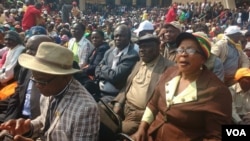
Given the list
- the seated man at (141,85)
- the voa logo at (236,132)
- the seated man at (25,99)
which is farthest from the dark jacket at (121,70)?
the voa logo at (236,132)

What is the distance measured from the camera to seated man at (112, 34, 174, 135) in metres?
4.29

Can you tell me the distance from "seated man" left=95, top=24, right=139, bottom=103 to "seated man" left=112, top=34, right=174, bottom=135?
43 centimetres

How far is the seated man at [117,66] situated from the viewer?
197 inches

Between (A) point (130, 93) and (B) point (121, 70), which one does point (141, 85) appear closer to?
(A) point (130, 93)

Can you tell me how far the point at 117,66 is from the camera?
510 cm

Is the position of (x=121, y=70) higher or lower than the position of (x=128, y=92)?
higher

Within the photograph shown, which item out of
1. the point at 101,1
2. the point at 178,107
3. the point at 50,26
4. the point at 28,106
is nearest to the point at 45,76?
the point at 178,107

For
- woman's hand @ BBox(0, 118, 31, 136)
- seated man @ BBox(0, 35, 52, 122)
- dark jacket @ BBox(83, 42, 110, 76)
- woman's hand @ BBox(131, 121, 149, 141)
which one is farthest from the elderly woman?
dark jacket @ BBox(83, 42, 110, 76)

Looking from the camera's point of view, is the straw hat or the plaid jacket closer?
the plaid jacket

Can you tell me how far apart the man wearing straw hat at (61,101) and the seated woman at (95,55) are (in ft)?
9.08

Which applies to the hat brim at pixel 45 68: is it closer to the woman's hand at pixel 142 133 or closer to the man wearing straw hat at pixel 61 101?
the man wearing straw hat at pixel 61 101

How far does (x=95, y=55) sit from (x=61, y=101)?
382cm

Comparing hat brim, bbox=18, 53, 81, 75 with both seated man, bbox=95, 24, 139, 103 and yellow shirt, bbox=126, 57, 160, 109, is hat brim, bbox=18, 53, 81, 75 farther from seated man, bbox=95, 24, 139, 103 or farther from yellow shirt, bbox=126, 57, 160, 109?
seated man, bbox=95, 24, 139, 103

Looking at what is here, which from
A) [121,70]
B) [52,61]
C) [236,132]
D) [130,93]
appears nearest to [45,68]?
[52,61]
